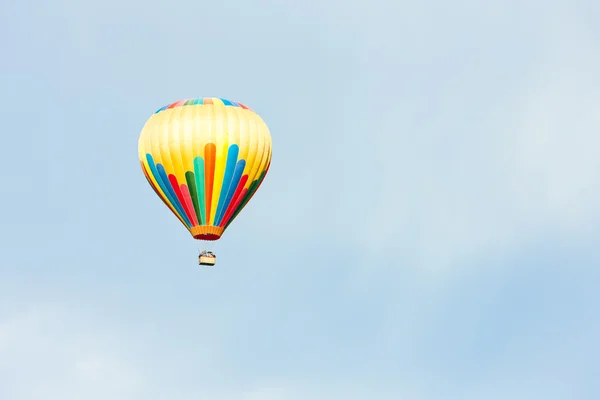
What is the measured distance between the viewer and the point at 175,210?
170750 millimetres

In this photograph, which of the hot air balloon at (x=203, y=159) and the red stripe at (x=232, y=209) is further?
the red stripe at (x=232, y=209)

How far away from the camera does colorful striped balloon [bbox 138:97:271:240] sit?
16938 cm

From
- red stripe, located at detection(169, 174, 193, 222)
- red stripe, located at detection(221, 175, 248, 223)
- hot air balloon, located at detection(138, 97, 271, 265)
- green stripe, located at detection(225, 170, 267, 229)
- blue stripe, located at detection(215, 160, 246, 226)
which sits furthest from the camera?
green stripe, located at detection(225, 170, 267, 229)

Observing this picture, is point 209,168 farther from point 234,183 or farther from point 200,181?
point 234,183

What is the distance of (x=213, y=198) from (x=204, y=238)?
2.22m

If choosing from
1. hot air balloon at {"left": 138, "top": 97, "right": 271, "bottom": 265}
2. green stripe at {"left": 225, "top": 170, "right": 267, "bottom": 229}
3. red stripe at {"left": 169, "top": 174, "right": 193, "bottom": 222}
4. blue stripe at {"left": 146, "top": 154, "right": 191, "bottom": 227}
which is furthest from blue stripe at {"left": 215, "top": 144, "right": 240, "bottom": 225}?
blue stripe at {"left": 146, "top": 154, "right": 191, "bottom": 227}

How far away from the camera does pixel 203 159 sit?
16938cm

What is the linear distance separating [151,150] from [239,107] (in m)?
5.34

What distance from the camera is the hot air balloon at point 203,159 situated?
16938 cm

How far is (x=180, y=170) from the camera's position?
556ft

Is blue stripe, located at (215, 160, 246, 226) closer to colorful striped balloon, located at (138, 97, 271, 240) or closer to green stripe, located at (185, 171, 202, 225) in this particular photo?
colorful striped balloon, located at (138, 97, 271, 240)

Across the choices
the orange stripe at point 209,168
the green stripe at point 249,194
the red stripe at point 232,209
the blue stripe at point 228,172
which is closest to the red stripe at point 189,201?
the orange stripe at point 209,168

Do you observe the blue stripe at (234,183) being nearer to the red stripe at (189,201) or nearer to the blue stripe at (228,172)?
the blue stripe at (228,172)

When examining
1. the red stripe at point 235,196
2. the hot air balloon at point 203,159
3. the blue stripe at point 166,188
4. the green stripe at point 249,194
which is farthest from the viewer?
the green stripe at point 249,194
